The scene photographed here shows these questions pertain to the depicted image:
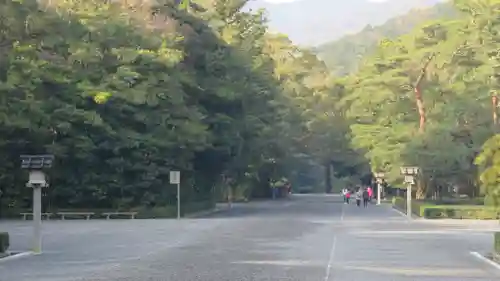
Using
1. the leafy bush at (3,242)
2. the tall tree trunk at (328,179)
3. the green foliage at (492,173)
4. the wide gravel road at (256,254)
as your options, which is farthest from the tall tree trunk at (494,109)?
the tall tree trunk at (328,179)

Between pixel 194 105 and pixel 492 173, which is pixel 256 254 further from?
pixel 194 105

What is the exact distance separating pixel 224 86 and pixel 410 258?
39618 mm

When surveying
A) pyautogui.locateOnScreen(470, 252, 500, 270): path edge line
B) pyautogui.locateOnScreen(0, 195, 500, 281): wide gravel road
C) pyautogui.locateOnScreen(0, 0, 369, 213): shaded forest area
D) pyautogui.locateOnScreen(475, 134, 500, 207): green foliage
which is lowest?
pyautogui.locateOnScreen(470, 252, 500, 270): path edge line

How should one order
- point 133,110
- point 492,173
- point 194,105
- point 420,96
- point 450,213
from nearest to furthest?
1. point 492,173
2. point 450,213
3. point 133,110
4. point 194,105
5. point 420,96

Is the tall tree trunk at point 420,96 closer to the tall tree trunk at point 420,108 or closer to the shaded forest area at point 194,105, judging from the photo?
the tall tree trunk at point 420,108

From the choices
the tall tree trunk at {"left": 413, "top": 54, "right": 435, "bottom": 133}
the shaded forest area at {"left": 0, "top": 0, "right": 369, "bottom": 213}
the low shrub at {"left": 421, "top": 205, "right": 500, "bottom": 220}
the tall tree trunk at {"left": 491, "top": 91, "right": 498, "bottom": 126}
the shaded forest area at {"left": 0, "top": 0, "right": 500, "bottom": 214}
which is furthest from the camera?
the tall tree trunk at {"left": 413, "top": 54, "right": 435, "bottom": 133}

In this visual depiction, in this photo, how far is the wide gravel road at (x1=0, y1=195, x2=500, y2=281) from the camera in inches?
767

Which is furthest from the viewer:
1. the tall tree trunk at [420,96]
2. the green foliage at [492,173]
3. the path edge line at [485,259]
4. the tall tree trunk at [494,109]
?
the tall tree trunk at [420,96]

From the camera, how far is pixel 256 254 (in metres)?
25.2

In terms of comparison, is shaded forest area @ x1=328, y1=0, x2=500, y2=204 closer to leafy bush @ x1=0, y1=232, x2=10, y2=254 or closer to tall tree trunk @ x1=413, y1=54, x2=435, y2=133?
tall tree trunk @ x1=413, y1=54, x2=435, y2=133

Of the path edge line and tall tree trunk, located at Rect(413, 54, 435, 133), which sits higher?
tall tree trunk, located at Rect(413, 54, 435, 133)

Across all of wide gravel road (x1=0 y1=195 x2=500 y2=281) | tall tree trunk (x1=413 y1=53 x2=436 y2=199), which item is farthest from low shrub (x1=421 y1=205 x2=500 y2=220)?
tall tree trunk (x1=413 y1=53 x2=436 y2=199)

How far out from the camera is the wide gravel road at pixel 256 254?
19.5 metres

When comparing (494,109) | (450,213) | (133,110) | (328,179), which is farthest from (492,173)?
(328,179)
